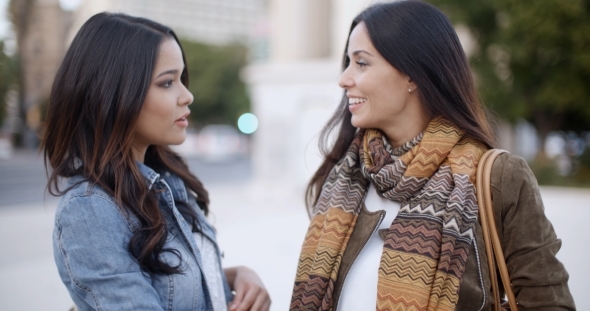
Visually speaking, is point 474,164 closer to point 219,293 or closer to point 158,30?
point 219,293

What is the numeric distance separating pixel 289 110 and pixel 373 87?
8415 mm

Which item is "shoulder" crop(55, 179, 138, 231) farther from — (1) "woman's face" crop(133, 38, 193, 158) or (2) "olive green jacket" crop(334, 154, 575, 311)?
(2) "olive green jacket" crop(334, 154, 575, 311)

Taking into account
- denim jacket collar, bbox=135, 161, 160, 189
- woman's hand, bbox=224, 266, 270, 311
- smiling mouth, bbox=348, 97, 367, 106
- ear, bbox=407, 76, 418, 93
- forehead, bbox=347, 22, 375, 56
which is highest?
forehead, bbox=347, 22, 375, 56

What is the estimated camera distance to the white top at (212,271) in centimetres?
189

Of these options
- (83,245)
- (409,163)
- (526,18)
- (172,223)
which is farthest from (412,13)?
(526,18)

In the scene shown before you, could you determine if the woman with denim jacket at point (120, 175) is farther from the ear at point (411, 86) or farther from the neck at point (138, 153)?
the ear at point (411, 86)

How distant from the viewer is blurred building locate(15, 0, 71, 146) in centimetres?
786

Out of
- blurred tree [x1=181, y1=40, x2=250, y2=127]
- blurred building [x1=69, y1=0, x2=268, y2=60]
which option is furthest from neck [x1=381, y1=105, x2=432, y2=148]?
blurred building [x1=69, y1=0, x2=268, y2=60]

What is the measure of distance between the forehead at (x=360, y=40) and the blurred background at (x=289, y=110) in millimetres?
356

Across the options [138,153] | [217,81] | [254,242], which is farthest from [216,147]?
[138,153]

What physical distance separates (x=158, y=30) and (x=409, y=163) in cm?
92

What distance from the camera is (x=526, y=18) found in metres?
12.8

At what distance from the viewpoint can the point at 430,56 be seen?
6.35 feet

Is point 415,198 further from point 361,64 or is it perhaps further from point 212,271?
point 212,271
